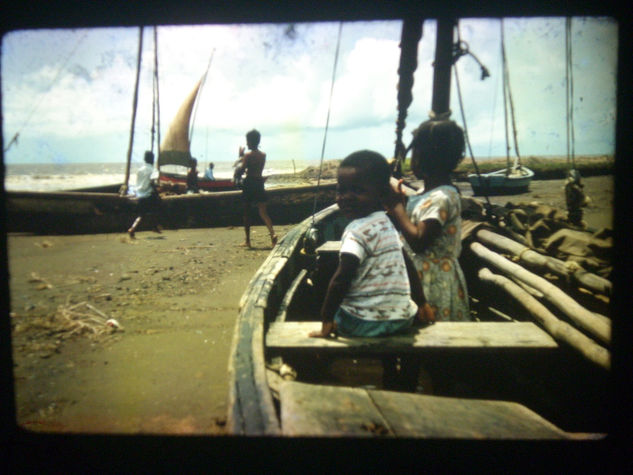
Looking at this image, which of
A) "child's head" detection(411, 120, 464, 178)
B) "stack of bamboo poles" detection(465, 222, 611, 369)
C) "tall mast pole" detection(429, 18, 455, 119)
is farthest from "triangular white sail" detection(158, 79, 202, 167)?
"child's head" detection(411, 120, 464, 178)

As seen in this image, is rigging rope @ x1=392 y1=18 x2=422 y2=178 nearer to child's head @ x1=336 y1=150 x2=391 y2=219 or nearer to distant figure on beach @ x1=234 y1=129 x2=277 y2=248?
child's head @ x1=336 y1=150 x2=391 y2=219

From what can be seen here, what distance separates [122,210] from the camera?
3527 millimetres

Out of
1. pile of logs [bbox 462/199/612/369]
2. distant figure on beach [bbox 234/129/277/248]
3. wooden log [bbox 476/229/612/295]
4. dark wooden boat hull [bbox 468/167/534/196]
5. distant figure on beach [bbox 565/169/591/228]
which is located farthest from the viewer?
dark wooden boat hull [bbox 468/167/534/196]

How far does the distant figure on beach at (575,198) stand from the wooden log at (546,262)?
60cm

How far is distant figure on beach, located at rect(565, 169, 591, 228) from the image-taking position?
9.78ft

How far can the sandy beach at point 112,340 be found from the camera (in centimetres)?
214

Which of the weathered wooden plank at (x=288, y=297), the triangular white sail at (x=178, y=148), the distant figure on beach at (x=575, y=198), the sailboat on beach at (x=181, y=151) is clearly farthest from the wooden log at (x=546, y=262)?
the triangular white sail at (x=178, y=148)

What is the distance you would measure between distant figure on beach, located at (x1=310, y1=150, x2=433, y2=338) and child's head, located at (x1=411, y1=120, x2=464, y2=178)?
0.27 meters

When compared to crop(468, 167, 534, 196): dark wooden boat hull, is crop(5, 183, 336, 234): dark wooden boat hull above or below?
below

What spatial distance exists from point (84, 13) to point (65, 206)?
2057mm

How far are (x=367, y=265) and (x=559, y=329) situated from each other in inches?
38.3

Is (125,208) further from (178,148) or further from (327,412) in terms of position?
(178,148)

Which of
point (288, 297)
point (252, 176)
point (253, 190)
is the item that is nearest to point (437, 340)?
point (288, 297)

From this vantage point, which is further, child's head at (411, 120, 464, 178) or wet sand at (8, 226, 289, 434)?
wet sand at (8, 226, 289, 434)
